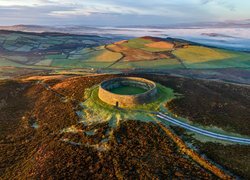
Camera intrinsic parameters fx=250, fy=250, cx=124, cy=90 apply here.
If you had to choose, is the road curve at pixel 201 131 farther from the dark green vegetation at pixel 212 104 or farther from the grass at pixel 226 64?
the grass at pixel 226 64

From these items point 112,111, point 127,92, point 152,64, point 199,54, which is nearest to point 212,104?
point 127,92

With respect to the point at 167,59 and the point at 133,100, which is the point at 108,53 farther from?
the point at 133,100

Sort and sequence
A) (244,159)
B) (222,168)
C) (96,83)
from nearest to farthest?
(222,168) → (244,159) → (96,83)

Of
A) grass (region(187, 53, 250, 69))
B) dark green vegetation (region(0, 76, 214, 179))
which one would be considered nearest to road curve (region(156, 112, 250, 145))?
dark green vegetation (region(0, 76, 214, 179))

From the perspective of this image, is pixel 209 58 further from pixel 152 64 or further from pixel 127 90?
pixel 127 90

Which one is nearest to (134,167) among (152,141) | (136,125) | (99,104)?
(152,141)

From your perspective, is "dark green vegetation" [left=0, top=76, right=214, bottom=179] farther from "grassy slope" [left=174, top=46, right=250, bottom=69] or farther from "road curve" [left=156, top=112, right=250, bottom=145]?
"grassy slope" [left=174, top=46, right=250, bottom=69]
